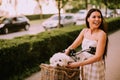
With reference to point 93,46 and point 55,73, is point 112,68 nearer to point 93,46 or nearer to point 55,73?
point 93,46

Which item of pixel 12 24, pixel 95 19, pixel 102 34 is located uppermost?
pixel 95 19

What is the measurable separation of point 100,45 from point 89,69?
0.40m

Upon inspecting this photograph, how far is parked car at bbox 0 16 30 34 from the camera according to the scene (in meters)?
24.4

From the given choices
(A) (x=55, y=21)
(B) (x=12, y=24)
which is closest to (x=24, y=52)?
(A) (x=55, y=21)

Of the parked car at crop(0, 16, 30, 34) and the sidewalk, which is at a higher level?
the sidewalk

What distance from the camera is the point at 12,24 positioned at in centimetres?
2505

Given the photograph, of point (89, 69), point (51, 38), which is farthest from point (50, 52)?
point (89, 69)

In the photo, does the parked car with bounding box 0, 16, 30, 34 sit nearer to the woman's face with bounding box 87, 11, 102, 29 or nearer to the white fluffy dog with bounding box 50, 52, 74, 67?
the woman's face with bounding box 87, 11, 102, 29

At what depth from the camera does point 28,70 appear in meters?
8.30

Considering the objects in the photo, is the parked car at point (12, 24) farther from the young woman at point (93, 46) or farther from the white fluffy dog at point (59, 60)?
the white fluffy dog at point (59, 60)

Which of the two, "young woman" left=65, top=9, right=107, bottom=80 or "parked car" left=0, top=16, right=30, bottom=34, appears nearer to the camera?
"young woman" left=65, top=9, right=107, bottom=80

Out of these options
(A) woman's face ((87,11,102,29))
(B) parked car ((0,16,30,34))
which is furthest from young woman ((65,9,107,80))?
(B) parked car ((0,16,30,34))

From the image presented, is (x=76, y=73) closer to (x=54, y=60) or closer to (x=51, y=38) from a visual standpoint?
(x=54, y=60)

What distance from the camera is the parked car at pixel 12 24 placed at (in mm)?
24422
